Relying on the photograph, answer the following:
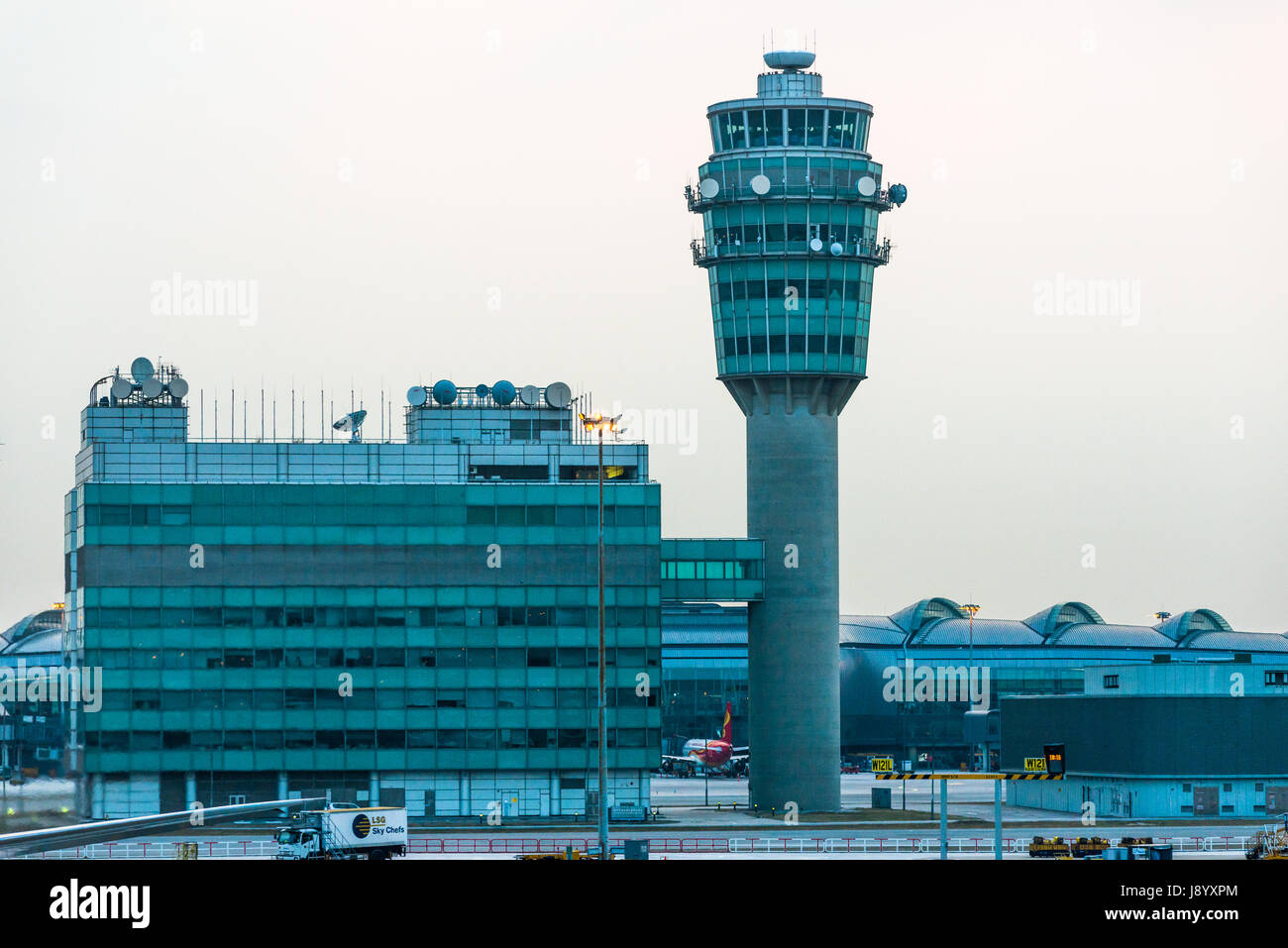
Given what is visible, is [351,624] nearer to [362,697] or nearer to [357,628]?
[357,628]

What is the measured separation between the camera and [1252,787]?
12925cm

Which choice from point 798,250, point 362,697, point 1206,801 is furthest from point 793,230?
point 1206,801

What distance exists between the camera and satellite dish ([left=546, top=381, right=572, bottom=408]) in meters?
140

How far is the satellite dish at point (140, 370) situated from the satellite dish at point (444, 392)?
19.1m

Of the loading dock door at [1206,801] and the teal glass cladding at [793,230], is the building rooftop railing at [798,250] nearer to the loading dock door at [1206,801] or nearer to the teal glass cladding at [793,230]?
the teal glass cladding at [793,230]

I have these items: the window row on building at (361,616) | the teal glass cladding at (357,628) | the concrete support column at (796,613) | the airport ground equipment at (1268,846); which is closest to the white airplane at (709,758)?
the concrete support column at (796,613)

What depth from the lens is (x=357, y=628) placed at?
12950cm

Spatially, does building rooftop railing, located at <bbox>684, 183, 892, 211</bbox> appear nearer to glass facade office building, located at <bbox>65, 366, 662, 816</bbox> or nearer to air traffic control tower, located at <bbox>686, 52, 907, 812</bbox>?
air traffic control tower, located at <bbox>686, 52, 907, 812</bbox>

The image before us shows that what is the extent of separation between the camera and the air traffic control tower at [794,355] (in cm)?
13812

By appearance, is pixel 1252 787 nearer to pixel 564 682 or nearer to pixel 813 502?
pixel 813 502

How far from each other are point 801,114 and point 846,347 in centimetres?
1637

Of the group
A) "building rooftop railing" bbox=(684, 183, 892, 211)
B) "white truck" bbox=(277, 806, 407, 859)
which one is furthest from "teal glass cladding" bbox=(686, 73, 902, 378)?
"white truck" bbox=(277, 806, 407, 859)

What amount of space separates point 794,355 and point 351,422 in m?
30.8
